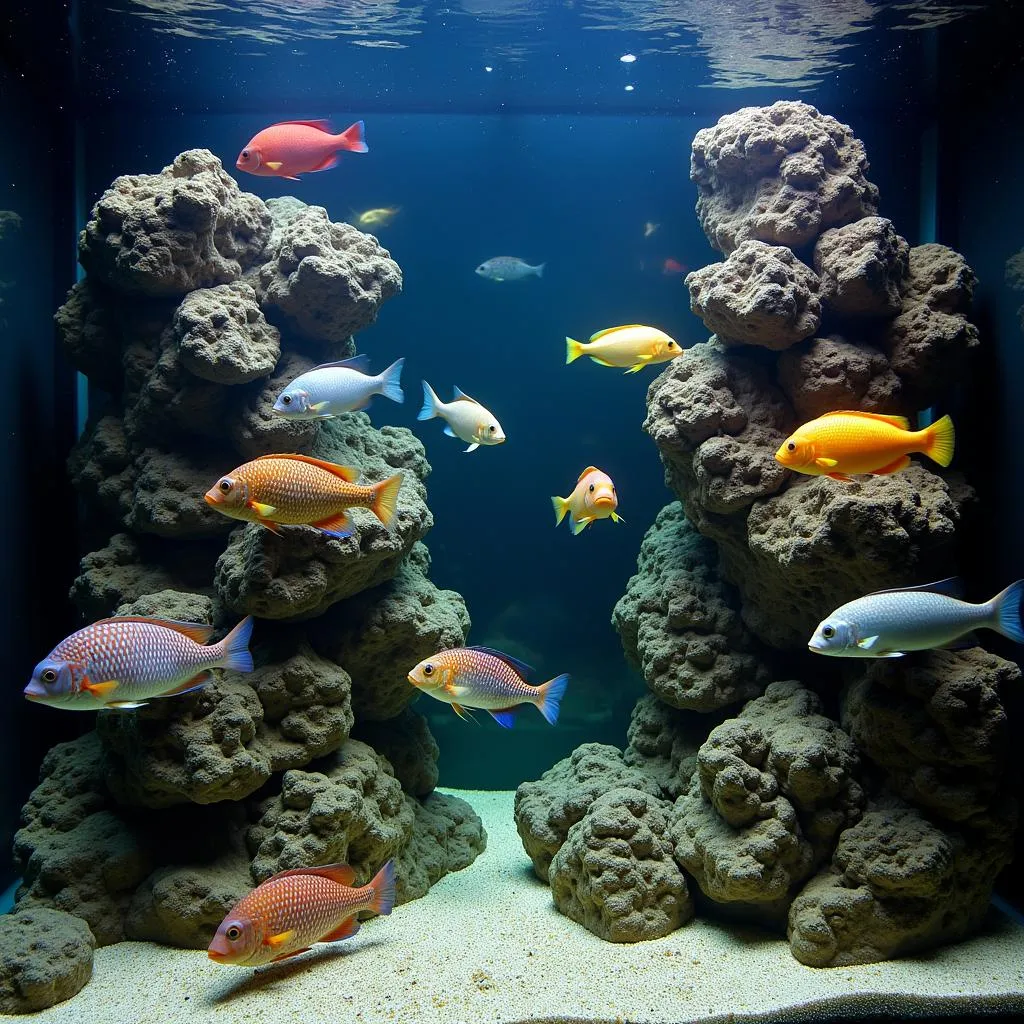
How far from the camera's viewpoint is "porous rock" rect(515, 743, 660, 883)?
4.55 meters

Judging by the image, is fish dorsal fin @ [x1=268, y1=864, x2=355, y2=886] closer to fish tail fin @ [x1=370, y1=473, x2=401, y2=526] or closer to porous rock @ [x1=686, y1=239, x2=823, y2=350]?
fish tail fin @ [x1=370, y1=473, x2=401, y2=526]

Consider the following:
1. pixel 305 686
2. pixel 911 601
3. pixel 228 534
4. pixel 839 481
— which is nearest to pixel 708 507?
pixel 839 481

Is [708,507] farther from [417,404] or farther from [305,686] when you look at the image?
[417,404]

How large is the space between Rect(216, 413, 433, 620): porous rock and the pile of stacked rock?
67.3 inches

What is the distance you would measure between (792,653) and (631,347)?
7.00ft

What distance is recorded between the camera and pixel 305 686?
160 inches

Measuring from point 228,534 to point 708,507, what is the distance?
9.67ft

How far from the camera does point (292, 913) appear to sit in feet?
9.89

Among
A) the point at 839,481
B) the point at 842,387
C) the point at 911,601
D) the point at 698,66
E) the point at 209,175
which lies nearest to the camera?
the point at 911,601

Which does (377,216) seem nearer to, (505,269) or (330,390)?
(505,269)

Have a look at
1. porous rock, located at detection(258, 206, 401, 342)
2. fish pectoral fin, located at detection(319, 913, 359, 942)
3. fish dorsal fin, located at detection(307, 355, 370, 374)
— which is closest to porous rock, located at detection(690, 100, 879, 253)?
porous rock, located at detection(258, 206, 401, 342)

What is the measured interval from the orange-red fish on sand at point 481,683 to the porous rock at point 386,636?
39.2 inches

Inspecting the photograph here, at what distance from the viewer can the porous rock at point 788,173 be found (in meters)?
4.32

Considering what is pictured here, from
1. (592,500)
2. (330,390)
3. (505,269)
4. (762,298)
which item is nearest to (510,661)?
(592,500)
